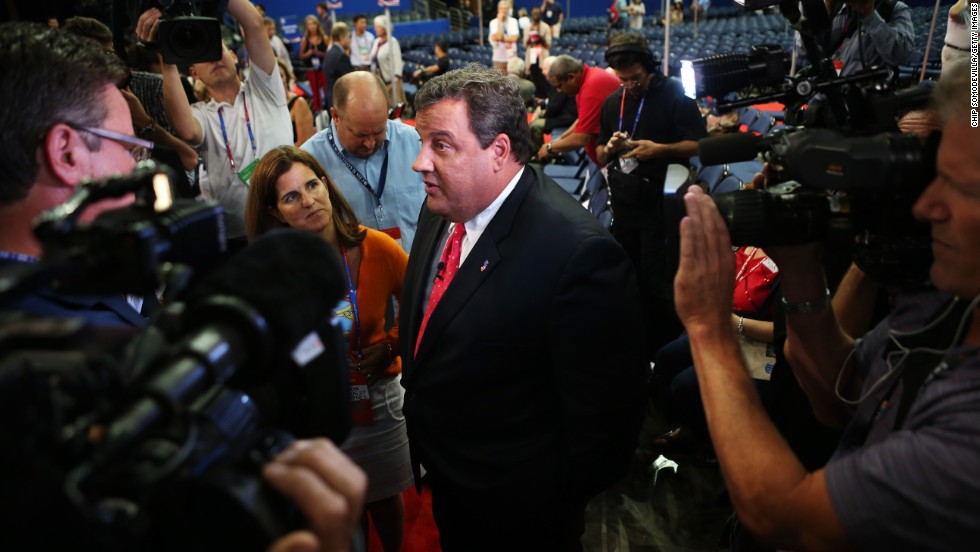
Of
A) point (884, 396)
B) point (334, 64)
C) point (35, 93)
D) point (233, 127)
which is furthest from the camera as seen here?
point (334, 64)

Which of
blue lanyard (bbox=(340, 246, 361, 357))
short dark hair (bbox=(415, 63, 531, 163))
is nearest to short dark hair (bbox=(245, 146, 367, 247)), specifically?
blue lanyard (bbox=(340, 246, 361, 357))

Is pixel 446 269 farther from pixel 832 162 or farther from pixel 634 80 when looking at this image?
pixel 634 80

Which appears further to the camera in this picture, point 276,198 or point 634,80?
point 634,80

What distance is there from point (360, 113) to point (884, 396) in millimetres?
2473

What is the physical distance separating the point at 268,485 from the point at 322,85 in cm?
1134

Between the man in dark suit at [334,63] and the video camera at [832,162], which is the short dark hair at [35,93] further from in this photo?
the man in dark suit at [334,63]

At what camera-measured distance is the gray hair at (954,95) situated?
101 cm

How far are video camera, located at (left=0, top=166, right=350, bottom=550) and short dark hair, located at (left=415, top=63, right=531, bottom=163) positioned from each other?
1.15 m

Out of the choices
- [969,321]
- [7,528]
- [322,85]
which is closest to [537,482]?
[969,321]

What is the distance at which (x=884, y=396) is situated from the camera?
4.06ft

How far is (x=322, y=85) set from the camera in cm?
1109

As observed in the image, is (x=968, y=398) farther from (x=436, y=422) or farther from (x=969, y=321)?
(x=436, y=422)

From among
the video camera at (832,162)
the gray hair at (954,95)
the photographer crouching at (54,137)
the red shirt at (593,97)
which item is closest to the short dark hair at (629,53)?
the red shirt at (593,97)

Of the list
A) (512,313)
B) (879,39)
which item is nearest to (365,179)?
(512,313)
